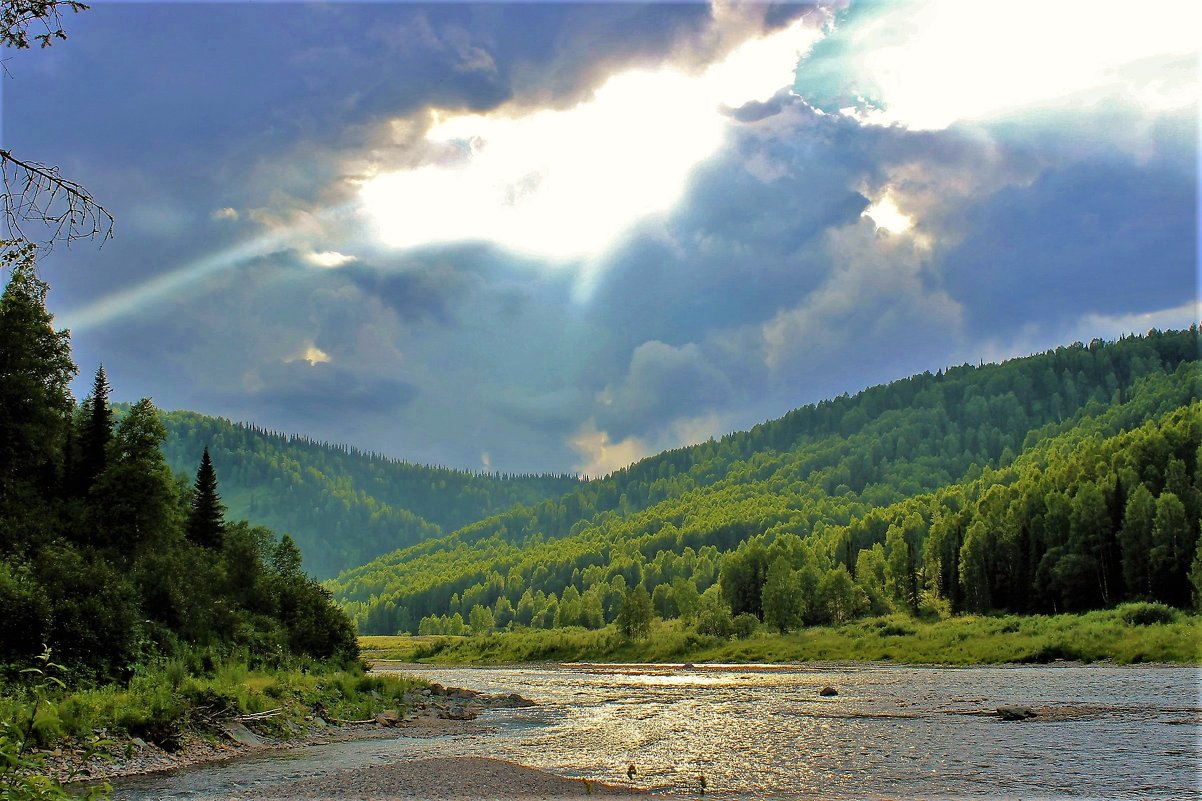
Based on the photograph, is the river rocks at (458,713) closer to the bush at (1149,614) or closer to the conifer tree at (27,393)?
the conifer tree at (27,393)

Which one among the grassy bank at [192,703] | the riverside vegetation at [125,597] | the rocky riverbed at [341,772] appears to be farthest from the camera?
the riverside vegetation at [125,597]

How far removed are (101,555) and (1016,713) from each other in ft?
174

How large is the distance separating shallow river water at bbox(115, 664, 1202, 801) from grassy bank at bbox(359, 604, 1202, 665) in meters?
27.7

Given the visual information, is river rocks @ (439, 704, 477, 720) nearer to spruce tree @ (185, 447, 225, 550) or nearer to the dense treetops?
the dense treetops

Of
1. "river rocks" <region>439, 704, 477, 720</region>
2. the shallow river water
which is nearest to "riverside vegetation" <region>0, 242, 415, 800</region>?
"river rocks" <region>439, 704, 477, 720</region>

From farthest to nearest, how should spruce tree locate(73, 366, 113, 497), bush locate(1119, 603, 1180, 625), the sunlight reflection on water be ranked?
bush locate(1119, 603, 1180, 625) → spruce tree locate(73, 366, 113, 497) → the sunlight reflection on water

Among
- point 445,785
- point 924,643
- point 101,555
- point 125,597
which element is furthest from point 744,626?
point 445,785

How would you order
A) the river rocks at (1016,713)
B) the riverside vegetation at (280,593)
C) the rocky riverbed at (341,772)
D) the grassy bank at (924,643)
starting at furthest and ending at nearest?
the grassy bank at (924,643) → the river rocks at (1016,713) → the riverside vegetation at (280,593) → the rocky riverbed at (341,772)

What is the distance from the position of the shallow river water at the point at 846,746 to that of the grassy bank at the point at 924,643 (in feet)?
91.0

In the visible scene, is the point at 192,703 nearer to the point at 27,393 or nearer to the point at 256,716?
the point at 256,716

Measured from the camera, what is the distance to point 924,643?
114688 millimetres

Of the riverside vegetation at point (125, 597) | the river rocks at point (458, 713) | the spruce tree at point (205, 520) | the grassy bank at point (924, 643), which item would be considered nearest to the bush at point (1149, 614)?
the grassy bank at point (924, 643)

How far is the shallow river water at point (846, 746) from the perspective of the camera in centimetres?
2662

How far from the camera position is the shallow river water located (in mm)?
26625
